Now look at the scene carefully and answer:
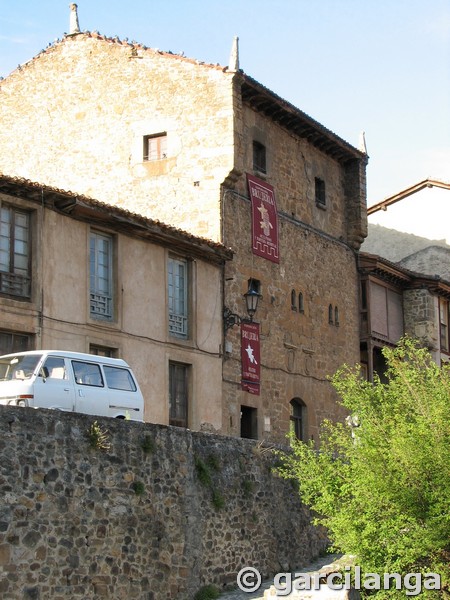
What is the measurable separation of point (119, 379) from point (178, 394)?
305 inches

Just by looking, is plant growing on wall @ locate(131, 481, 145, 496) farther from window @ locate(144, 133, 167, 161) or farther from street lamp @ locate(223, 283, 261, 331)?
window @ locate(144, 133, 167, 161)

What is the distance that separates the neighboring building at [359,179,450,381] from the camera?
37.1 metres

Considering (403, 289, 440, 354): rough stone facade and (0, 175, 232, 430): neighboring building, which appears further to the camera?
(403, 289, 440, 354): rough stone facade

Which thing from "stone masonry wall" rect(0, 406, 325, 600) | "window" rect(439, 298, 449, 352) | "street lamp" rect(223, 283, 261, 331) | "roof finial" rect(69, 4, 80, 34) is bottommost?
"stone masonry wall" rect(0, 406, 325, 600)

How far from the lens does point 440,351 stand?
132 ft

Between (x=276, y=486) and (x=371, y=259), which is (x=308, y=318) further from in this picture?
(x=276, y=486)

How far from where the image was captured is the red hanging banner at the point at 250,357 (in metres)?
29.7

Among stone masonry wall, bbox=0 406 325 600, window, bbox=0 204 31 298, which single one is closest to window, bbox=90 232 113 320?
window, bbox=0 204 31 298

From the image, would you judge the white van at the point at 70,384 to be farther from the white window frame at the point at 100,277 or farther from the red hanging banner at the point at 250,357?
the red hanging banner at the point at 250,357

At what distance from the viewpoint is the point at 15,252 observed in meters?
23.6

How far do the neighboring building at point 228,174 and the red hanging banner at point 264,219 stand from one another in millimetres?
51

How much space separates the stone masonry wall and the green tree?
2.02 metres

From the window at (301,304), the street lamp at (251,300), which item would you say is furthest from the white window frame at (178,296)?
the window at (301,304)

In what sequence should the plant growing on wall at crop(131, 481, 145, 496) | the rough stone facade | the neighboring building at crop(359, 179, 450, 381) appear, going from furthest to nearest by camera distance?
the rough stone facade
the neighboring building at crop(359, 179, 450, 381)
the plant growing on wall at crop(131, 481, 145, 496)
